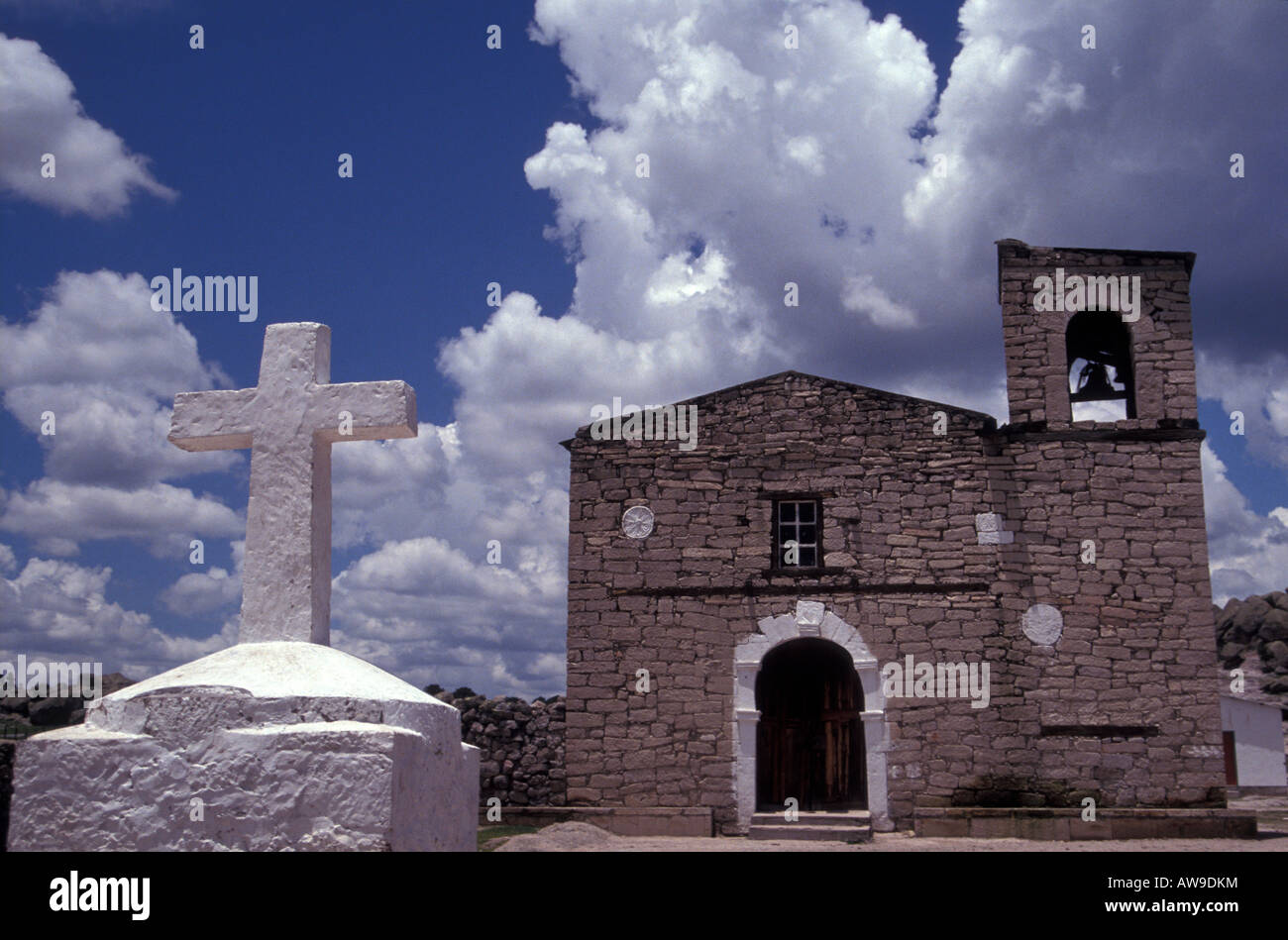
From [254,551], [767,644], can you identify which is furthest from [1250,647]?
[254,551]

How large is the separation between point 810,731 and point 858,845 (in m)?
2.31

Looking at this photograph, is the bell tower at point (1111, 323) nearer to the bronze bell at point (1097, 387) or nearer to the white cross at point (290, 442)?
the bronze bell at point (1097, 387)

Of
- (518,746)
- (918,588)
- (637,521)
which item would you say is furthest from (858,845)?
(518,746)

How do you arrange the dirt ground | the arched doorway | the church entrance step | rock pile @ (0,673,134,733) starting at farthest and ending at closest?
1. rock pile @ (0,673,134,733)
2. the arched doorway
3. the church entrance step
4. the dirt ground

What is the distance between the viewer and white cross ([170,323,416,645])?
185 inches

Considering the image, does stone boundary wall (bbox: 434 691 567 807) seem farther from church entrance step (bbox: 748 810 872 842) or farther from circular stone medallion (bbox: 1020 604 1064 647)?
circular stone medallion (bbox: 1020 604 1064 647)

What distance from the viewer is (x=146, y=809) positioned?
3928 millimetres

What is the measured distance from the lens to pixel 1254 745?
27.3 m

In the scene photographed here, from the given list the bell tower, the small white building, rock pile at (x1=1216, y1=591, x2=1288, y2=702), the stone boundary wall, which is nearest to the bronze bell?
the bell tower

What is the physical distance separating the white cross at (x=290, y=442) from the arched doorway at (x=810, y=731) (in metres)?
10.1

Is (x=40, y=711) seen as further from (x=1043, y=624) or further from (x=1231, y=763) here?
(x=1231, y=763)

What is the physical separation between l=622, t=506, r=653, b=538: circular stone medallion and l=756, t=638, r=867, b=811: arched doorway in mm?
2237
